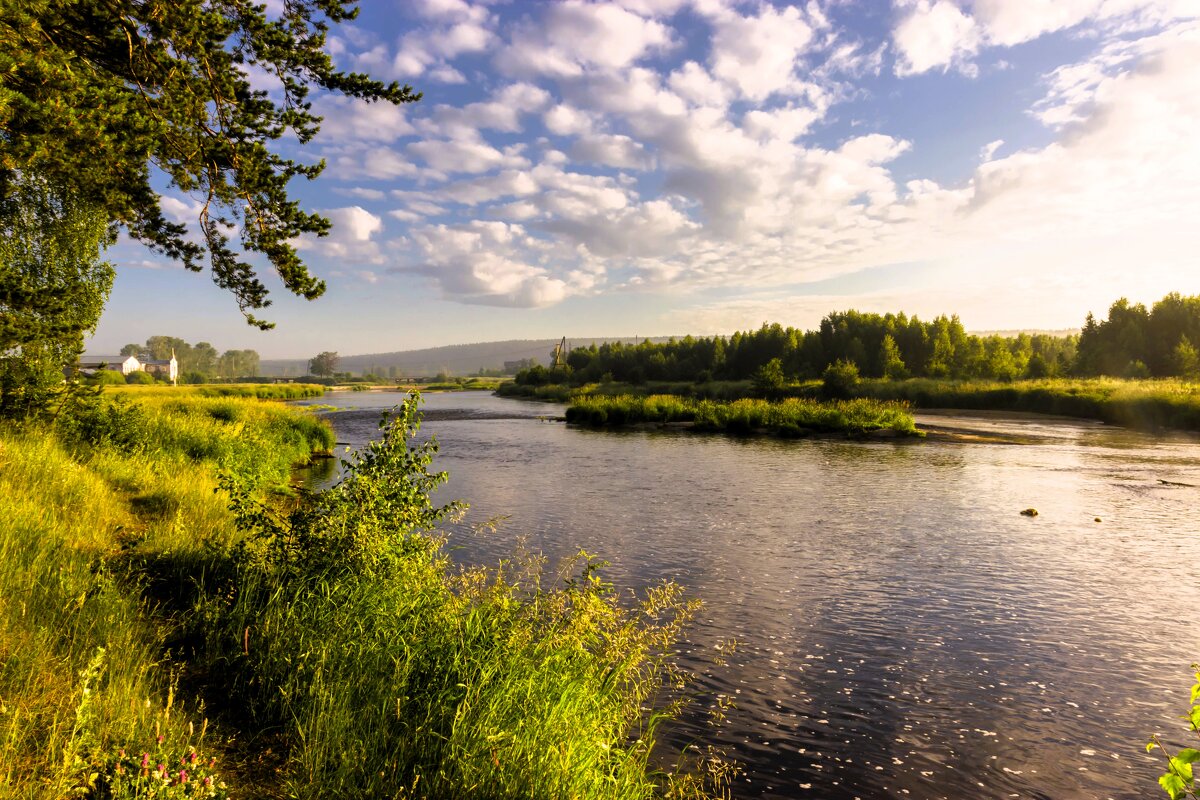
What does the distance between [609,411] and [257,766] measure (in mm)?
44299

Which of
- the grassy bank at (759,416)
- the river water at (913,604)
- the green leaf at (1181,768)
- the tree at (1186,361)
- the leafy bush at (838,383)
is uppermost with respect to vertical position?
the tree at (1186,361)

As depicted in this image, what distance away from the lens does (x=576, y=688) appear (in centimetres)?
538

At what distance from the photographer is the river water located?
6.12m

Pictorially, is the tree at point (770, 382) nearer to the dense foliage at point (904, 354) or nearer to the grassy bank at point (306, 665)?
the dense foliage at point (904, 354)

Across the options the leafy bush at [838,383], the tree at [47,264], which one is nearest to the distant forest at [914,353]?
the leafy bush at [838,383]

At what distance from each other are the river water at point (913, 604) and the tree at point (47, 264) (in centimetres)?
964

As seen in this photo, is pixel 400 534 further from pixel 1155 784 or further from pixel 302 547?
pixel 1155 784

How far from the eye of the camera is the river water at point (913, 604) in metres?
6.12

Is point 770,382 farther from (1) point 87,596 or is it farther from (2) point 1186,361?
(1) point 87,596

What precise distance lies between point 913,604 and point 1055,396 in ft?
161

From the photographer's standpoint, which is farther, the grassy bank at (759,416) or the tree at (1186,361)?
the tree at (1186,361)

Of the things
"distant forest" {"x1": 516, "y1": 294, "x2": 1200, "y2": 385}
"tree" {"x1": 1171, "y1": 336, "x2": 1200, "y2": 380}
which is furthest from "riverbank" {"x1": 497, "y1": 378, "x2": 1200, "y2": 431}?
"tree" {"x1": 1171, "y1": 336, "x2": 1200, "y2": 380}

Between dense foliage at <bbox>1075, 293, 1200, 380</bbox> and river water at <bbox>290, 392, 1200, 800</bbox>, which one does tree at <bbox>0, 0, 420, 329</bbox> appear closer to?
river water at <bbox>290, 392, 1200, 800</bbox>

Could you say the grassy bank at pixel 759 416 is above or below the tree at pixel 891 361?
below
